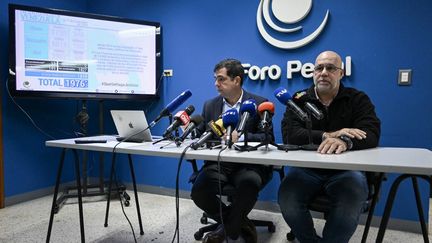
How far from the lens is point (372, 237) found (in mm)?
2174

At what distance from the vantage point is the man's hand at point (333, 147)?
4.42 ft

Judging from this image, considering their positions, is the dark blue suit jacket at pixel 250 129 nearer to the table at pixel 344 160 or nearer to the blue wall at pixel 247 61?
the table at pixel 344 160

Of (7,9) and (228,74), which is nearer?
(228,74)

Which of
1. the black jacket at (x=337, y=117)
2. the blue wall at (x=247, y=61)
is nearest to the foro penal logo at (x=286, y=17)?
the blue wall at (x=247, y=61)

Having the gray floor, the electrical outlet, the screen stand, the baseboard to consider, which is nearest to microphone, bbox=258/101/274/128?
the gray floor

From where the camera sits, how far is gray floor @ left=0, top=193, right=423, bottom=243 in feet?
7.06

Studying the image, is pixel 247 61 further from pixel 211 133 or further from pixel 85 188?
pixel 85 188

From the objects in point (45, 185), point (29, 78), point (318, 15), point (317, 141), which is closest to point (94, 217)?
point (45, 185)

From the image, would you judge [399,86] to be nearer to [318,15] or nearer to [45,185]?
[318,15]

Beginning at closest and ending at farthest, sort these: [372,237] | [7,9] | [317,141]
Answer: [317,141]
[372,237]
[7,9]

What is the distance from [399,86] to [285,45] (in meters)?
0.92

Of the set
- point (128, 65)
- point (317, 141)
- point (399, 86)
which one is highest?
point (128, 65)

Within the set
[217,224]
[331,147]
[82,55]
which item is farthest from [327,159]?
[82,55]

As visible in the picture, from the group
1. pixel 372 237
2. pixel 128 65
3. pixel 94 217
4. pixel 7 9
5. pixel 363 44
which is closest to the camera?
pixel 372 237
